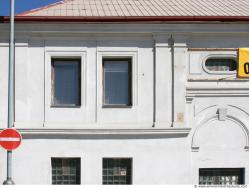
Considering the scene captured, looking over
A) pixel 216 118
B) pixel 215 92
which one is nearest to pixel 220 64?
pixel 215 92

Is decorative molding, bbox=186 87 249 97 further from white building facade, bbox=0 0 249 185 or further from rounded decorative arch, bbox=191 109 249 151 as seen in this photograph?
rounded decorative arch, bbox=191 109 249 151

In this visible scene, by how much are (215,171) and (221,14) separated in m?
5.03

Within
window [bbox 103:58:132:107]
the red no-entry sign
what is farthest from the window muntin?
the red no-entry sign

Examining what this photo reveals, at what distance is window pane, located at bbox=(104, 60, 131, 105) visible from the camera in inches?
644

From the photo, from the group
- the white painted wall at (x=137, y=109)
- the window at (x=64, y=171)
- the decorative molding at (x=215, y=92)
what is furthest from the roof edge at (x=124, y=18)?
the window at (x=64, y=171)

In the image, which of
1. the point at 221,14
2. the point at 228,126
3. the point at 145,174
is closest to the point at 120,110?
the point at 145,174

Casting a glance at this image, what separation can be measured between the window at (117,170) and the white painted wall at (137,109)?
262 mm

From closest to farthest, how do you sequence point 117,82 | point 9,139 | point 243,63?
point 9,139
point 243,63
point 117,82

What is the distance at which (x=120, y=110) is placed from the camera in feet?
53.1

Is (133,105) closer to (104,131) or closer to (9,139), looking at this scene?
(104,131)

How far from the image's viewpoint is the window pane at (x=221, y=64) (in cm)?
1652

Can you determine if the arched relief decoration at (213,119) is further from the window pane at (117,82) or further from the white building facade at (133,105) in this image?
the window pane at (117,82)

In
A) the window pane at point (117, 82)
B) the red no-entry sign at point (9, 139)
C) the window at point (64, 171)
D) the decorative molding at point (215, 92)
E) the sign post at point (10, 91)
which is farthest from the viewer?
the window pane at point (117, 82)

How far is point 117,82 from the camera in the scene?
16422 mm
